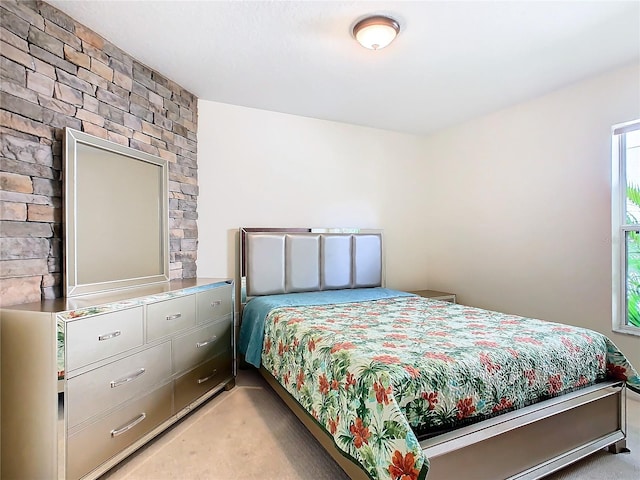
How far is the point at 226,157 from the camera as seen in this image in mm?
3354

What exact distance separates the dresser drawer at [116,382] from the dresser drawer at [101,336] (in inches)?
2.8

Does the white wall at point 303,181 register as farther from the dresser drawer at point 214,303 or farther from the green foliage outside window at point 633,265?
the green foliage outside window at point 633,265

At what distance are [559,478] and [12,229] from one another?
3076mm

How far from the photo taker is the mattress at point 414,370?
1.37 meters

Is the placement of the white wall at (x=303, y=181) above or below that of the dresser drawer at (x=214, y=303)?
above

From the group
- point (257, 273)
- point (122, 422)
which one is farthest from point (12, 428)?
point (257, 273)

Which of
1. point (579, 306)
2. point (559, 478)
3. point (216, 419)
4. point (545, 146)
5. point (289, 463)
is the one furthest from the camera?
point (545, 146)

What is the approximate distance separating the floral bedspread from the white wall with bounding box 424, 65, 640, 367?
108cm

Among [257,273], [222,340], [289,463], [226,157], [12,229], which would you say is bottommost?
[289,463]

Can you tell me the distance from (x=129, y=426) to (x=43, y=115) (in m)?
1.79

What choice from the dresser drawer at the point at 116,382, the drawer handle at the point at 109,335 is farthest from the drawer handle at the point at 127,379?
the drawer handle at the point at 109,335

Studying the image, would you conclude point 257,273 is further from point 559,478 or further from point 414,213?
point 559,478

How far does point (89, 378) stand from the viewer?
1.65 metres

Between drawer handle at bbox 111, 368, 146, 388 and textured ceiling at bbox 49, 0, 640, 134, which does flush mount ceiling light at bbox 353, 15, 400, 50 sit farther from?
drawer handle at bbox 111, 368, 146, 388
